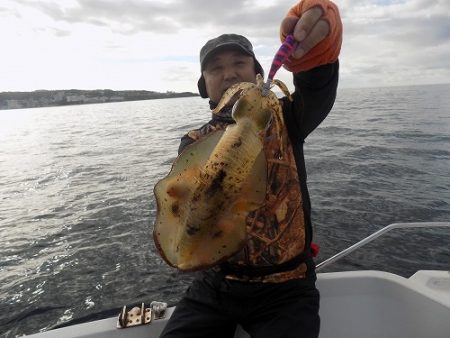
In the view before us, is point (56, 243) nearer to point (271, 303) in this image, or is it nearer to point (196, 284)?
point (196, 284)

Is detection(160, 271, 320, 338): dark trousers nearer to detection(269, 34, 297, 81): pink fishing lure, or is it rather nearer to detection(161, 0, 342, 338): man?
detection(161, 0, 342, 338): man

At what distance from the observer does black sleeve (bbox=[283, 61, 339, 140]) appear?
9.98 ft

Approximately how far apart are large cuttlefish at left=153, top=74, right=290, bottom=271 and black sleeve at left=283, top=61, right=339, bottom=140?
3.79 ft

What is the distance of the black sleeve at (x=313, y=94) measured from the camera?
3.04 meters

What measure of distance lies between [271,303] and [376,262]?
6.10 metres

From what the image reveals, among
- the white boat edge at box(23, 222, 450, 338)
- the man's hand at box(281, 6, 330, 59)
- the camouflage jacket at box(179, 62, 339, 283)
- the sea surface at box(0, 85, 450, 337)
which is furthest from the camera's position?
the sea surface at box(0, 85, 450, 337)

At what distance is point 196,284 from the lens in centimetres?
361

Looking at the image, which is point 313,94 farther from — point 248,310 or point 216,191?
point 248,310

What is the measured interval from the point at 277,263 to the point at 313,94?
1546mm

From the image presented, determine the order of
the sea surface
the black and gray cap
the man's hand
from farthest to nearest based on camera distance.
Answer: the sea surface
the black and gray cap
the man's hand

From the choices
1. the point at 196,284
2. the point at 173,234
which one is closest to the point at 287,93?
the point at 173,234

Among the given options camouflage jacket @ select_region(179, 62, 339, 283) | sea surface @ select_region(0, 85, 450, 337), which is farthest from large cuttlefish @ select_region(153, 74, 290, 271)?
sea surface @ select_region(0, 85, 450, 337)

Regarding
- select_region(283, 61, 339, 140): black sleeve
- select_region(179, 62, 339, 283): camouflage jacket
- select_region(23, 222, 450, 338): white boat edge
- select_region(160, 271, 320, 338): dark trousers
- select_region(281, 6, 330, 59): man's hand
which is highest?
select_region(281, 6, 330, 59): man's hand

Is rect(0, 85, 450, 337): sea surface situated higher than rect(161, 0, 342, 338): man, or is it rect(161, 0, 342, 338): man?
rect(161, 0, 342, 338): man
